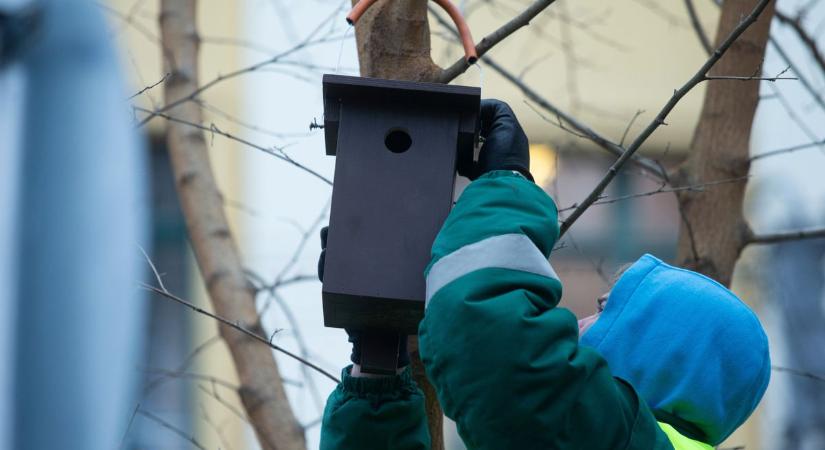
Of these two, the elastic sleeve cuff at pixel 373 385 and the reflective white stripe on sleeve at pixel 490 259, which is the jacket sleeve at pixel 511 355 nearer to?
the reflective white stripe on sleeve at pixel 490 259

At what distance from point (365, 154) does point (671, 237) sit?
174 inches

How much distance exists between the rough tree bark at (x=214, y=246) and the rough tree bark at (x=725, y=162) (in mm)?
1003

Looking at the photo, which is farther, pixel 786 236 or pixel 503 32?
pixel 786 236

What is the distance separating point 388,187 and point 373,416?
34 centimetres

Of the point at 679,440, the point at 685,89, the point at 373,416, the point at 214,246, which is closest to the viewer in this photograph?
the point at 679,440

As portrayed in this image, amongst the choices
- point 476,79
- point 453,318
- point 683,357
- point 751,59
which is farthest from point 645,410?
point 476,79

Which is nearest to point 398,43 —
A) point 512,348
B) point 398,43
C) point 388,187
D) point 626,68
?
point 398,43

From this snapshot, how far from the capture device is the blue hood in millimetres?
1623

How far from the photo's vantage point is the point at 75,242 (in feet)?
3.01

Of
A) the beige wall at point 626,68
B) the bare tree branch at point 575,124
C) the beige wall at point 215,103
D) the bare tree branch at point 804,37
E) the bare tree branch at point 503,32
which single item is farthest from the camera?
the beige wall at point 626,68

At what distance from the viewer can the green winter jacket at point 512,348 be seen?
54.4 inches

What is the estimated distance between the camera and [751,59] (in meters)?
2.67

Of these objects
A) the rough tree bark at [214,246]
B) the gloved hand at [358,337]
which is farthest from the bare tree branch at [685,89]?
the rough tree bark at [214,246]

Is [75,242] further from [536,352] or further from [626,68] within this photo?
[626,68]
